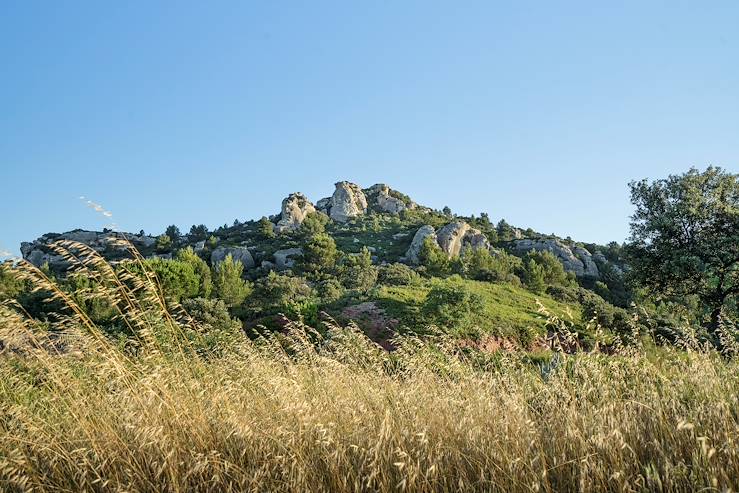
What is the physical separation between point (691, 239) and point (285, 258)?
1747 inches

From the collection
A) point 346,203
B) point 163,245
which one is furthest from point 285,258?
point 346,203

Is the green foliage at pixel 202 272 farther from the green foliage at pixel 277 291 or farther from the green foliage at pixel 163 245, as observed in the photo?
the green foliage at pixel 163 245

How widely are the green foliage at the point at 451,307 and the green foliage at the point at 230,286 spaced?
1791 cm

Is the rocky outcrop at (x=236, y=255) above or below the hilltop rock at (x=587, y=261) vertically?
above

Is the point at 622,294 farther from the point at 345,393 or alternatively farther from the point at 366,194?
the point at 366,194

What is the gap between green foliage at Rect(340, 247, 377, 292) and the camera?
37.9 m

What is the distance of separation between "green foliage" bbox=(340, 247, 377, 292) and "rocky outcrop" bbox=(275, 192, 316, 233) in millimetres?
35375

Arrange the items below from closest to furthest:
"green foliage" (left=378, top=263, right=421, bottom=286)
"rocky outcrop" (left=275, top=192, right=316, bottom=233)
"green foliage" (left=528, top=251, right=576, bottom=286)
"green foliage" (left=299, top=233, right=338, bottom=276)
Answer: "green foliage" (left=378, top=263, right=421, bottom=286), "green foliage" (left=528, top=251, right=576, bottom=286), "green foliage" (left=299, top=233, right=338, bottom=276), "rocky outcrop" (left=275, top=192, right=316, bottom=233)

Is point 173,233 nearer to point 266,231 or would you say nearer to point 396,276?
point 266,231

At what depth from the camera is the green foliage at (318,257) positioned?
4666cm

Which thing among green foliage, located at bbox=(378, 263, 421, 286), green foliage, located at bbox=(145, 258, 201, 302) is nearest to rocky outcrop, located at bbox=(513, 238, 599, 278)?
green foliage, located at bbox=(378, 263, 421, 286)

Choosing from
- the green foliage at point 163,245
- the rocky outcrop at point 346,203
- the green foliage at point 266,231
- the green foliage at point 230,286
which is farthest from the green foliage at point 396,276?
the rocky outcrop at point 346,203

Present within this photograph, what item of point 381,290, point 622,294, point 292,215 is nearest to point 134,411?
point 381,290

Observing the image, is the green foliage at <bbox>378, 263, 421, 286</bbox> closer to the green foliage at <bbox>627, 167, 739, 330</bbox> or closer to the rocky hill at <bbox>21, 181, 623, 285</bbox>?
the rocky hill at <bbox>21, 181, 623, 285</bbox>
